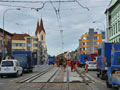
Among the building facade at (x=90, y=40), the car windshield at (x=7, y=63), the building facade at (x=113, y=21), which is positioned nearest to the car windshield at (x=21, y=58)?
the car windshield at (x=7, y=63)

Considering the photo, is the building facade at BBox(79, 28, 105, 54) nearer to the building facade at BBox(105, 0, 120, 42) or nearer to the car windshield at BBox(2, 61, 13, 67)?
the building facade at BBox(105, 0, 120, 42)

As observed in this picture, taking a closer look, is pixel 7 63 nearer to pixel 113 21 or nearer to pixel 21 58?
pixel 21 58

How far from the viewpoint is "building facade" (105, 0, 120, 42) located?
55.8 m

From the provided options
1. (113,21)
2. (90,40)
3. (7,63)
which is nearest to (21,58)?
(7,63)

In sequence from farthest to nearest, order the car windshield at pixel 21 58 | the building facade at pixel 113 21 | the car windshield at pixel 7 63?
1. the building facade at pixel 113 21
2. the car windshield at pixel 21 58
3. the car windshield at pixel 7 63

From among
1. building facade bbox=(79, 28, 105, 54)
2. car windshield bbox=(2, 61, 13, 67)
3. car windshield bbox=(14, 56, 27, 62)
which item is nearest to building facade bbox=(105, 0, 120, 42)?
car windshield bbox=(14, 56, 27, 62)

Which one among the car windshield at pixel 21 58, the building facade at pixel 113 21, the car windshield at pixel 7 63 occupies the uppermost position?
the building facade at pixel 113 21

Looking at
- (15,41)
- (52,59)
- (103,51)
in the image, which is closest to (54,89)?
(103,51)

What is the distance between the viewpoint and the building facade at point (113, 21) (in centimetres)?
5584

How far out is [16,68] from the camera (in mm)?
24641

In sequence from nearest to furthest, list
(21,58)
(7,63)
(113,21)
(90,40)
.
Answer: (7,63) → (21,58) → (113,21) → (90,40)

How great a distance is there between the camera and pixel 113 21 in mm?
61469

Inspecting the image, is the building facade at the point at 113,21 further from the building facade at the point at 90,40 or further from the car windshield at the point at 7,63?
the building facade at the point at 90,40

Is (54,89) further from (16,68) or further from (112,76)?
(16,68)
